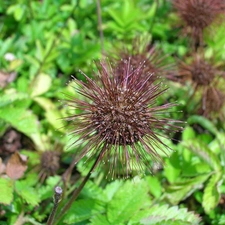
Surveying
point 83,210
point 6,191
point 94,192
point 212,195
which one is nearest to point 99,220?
point 83,210

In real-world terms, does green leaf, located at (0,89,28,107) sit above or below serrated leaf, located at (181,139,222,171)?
above

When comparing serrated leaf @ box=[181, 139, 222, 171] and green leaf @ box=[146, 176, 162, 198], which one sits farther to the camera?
green leaf @ box=[146, 176, 162, 198]

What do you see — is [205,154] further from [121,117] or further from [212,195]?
[121,117]

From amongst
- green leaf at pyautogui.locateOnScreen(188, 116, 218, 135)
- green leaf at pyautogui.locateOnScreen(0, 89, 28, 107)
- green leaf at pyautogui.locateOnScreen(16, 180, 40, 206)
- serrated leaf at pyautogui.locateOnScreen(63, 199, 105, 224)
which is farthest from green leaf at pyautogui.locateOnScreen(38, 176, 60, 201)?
green leaf at pyautogui.locateOnScreen(188, 116, 218, 135)

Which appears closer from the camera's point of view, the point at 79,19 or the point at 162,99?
the point at 162,99

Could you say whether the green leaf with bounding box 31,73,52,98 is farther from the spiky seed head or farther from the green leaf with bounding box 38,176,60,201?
the spiky seed head

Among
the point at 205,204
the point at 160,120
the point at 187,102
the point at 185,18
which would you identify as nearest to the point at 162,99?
the point at 187,102

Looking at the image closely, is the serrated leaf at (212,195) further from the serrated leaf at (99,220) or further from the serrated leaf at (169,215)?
the serrated leaf at (99,220)

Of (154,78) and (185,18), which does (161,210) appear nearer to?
(154,78)
